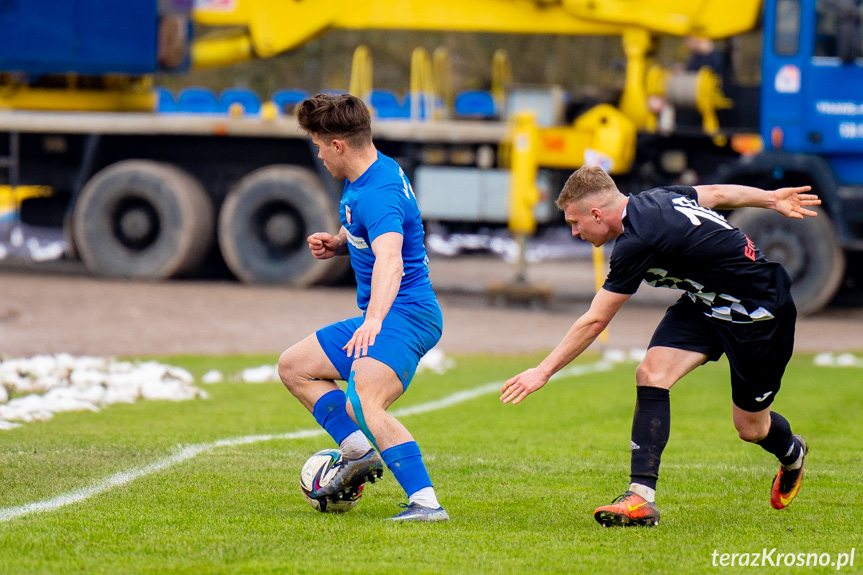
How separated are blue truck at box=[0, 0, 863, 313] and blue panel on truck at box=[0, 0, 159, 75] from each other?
0.8 inches

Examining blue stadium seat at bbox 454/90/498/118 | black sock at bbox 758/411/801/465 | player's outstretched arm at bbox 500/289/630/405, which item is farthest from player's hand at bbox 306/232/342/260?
blue stadium seat at bbox 454/90/498/118

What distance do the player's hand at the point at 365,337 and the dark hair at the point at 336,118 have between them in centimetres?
78

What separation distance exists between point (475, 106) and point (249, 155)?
11.0 ft

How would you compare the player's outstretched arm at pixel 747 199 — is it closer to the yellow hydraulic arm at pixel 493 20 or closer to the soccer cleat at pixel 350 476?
the soccer cleat at pixel 350 476

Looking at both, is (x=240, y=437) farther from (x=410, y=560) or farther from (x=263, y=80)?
(x=263, y=80)

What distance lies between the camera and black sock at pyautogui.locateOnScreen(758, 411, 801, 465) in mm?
5500

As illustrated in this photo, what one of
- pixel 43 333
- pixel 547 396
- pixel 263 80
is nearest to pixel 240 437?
pixel 547 396

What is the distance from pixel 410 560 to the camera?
4449mm

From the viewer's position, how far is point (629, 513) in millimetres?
5047

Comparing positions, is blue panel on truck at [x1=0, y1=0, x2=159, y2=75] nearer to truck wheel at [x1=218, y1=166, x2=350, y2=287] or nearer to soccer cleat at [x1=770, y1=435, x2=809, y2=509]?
truck wheel at [x1=218, y1=166, x2=350, y2=287]

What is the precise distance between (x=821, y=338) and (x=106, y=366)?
8.13 meters

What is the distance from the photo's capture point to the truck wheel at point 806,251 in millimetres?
15469

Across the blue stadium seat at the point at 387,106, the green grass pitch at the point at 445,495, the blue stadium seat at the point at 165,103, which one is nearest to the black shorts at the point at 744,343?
the green grass pitch at the point at 445,495

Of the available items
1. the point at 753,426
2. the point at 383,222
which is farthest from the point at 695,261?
the point at 383,222
